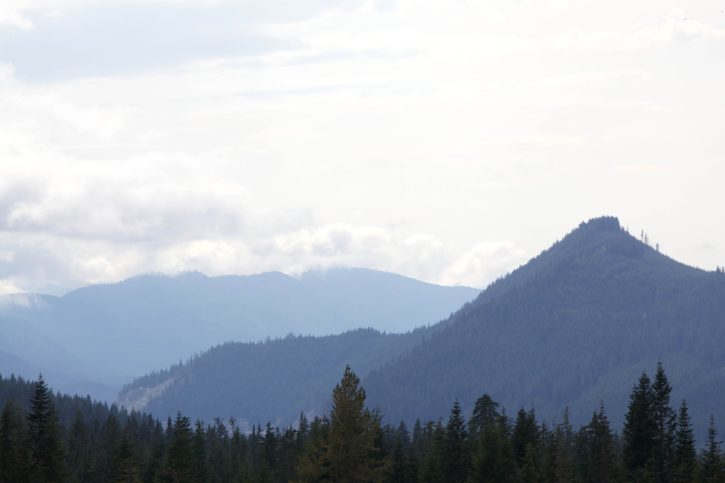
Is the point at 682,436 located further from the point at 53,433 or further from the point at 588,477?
the point at 53,433

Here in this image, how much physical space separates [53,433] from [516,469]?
108 feet

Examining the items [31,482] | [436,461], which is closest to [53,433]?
[31,482]

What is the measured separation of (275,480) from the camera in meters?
129

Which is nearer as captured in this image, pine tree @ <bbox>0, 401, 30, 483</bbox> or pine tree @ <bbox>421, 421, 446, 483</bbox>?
pine tree @ <bbox>0, 401, 30, 483</bbox>

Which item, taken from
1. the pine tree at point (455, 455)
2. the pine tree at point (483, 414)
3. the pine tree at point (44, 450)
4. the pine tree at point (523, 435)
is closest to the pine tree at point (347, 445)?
the pine tree at point (44, 450)

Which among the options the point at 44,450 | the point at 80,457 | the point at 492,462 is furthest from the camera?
the point at 80,457

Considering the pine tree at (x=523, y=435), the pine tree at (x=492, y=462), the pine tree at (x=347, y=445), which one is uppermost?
the pine tree at (x=523, y=435)

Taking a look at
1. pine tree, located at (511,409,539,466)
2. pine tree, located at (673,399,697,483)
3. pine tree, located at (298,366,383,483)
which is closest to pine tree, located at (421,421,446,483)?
pine tree, located at (511,409,539,466)

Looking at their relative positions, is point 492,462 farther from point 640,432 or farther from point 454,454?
point 640,432

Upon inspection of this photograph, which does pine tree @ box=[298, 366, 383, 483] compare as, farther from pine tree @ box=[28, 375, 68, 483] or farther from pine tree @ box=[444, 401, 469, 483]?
pine tree @ box=[444, 401, 469, 483]

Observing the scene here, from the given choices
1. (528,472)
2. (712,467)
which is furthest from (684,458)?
(528,472)

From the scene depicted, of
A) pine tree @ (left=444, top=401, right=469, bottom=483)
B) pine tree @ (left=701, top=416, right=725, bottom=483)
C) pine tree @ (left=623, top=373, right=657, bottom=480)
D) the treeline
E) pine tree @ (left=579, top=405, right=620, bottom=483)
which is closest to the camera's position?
the treeline

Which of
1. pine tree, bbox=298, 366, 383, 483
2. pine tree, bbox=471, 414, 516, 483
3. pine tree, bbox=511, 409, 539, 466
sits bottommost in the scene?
pine tree, bbox=298, 366, 383, 483

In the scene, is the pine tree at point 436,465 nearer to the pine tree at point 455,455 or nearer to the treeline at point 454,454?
the treeline at point 454,454
